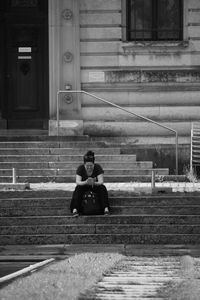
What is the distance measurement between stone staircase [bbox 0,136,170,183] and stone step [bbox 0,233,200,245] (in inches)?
160

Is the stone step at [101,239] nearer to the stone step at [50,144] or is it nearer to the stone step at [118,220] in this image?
the stone step at [118,220]

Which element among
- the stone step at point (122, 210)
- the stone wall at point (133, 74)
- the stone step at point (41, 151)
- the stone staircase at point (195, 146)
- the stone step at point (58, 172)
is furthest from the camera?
the stone wall at point (133, 74)

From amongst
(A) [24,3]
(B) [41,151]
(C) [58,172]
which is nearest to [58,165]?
(C) [58,172]

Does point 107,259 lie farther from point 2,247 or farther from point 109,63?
point 109,63

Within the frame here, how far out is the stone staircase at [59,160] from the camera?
18.6 meters

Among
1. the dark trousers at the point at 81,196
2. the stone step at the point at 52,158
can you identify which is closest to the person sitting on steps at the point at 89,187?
the dark trousers at the point at 81,196

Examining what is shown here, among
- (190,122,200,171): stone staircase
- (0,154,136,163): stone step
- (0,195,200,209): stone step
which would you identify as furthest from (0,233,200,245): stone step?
(190,122,200,171): stone staircase

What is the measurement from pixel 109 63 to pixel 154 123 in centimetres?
200

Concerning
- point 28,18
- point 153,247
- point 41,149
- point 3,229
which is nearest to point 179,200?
point 153,247

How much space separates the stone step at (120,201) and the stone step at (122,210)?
9 centimetres

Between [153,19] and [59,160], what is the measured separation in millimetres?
4964

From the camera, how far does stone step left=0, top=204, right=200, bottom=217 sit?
1499cm

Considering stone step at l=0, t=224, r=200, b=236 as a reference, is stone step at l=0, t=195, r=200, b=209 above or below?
above

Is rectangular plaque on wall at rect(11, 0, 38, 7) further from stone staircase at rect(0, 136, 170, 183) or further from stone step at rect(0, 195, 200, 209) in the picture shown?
stone step at rect(0, 195, 200, 209)
